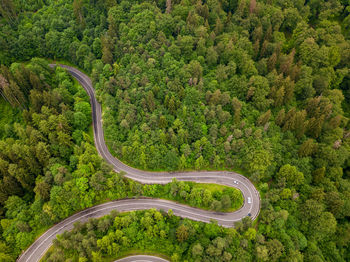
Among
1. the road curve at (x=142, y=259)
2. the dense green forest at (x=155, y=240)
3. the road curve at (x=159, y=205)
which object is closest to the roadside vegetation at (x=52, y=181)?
the road curve at (x=159, y=205)

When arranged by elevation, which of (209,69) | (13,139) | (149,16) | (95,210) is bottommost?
(95,210)

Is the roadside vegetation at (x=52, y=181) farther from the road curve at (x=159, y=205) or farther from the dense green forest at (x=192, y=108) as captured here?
the road curve at (x=159, y=205)

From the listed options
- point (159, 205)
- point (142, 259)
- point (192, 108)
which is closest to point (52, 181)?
point (159, 205)

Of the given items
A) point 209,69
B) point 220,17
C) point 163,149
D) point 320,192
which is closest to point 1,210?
point 163,149

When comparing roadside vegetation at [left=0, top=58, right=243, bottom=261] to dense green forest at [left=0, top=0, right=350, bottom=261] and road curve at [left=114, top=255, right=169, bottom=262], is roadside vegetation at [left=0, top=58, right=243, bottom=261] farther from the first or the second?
road curve at [left=114, top=255, right=169, bottom=262]

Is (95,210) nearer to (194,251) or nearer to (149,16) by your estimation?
(194,251)

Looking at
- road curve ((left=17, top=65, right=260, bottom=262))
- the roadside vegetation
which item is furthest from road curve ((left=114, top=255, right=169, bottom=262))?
the roadside vegetation
